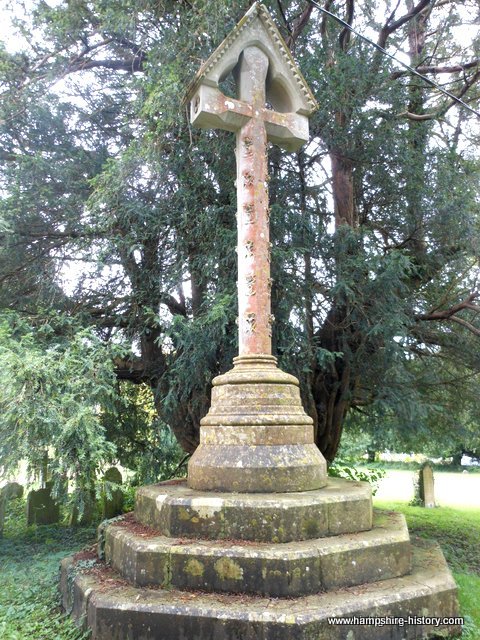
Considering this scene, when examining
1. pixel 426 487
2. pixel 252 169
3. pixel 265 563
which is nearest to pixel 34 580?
pixel 265 563

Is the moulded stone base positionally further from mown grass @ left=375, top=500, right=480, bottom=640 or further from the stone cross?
mown grass @ left=375, top=500, right=480, bottom=640

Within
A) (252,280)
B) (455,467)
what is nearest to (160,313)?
(252,280)

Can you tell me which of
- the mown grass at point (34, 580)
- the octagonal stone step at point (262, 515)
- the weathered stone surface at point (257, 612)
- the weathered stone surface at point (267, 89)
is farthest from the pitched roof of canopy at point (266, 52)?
the mown grass at point (34, 580)

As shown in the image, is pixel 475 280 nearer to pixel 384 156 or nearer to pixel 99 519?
pixel 384 156

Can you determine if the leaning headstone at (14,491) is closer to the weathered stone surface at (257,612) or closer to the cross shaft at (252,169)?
the weathered stone surface at (257,612)

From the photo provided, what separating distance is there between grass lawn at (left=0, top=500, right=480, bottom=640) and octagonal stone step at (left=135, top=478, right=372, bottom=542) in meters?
0.98

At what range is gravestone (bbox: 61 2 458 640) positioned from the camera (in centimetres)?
316

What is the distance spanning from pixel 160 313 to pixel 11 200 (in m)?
2.54

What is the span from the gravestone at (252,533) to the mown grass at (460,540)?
17.5 inches

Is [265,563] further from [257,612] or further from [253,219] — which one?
[253,219]

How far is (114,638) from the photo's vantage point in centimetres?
318

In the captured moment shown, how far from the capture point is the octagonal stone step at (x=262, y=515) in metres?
3.65

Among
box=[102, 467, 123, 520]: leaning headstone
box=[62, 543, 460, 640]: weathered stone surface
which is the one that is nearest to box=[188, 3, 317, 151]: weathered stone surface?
box=[62, 543, 460, 640]: weathered stone surface

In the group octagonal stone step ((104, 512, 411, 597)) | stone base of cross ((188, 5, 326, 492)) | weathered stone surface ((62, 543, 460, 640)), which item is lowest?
weathered stone surface ((62, 543, 460, 640))
